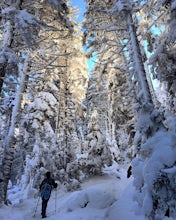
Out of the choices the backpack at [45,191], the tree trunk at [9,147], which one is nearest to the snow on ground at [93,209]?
the backpack at [45,191]

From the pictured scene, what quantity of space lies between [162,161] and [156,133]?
87cm

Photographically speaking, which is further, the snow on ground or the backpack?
the backpack

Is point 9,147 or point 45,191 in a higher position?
point 9,147

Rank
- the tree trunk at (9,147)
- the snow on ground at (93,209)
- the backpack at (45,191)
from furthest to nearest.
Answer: the tree trunk at (9,147)
the backpack at (45,191)
the snow on ground at (93,209)

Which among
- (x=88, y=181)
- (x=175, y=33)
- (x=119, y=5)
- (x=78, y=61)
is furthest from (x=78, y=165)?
(x=175, y=33)

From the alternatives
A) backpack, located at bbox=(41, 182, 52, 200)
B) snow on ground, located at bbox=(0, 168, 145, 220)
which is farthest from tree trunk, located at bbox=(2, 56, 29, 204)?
backpack, located at bbox=(41, 182, 52, 200)

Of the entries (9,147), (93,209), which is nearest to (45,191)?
(93,209)

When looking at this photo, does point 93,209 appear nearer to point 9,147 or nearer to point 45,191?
point 45,191

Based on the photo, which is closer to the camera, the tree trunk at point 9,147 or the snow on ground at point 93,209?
the snow on ground at point 93,209

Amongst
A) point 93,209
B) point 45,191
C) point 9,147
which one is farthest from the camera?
point 9,147

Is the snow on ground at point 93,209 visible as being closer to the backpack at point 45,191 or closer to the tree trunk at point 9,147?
the backpack at point 45,191

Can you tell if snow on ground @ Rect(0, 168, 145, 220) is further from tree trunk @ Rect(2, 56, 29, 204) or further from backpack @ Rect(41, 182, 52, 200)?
tree trunk @ Rect(2, 56, 29, 204)

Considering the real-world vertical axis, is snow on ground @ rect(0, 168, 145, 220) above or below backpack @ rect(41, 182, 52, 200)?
below

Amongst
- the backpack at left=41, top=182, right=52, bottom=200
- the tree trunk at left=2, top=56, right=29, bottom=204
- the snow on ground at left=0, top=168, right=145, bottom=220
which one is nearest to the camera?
the snow on ground at left=0, top=168, right=145, bottom=220
